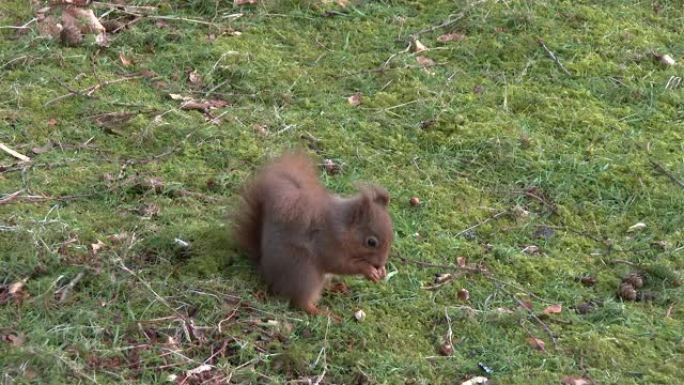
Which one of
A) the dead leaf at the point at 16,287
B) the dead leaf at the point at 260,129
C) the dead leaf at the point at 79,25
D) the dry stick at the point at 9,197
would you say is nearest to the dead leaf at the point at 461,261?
the dead leaf at the point at 260,129

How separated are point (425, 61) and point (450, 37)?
0.33 m

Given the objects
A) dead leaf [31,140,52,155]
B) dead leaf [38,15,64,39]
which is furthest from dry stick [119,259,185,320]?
dead leaf [38,15,64,39]

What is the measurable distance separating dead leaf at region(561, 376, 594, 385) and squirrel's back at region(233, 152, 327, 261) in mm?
1042

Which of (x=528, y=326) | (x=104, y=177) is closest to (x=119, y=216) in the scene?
(x=104, y=177)

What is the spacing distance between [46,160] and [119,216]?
58 cm

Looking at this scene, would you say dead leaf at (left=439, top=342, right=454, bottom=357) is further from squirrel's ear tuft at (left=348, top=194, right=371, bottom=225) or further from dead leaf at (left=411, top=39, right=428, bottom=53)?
dead leaf at (left=411, top=39, right=428, bottom=53)

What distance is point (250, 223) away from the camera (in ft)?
13.0

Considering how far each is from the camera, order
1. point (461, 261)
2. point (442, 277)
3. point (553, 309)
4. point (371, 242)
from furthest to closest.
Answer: point (461, 261), point (442, 277), point (553, 309), point (371, 242)

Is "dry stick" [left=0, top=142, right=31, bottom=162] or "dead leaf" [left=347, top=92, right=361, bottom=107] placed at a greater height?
"dry stick" [left=0, top=142, right=31, bottom=162]

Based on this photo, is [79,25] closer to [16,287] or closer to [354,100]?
[354,100]

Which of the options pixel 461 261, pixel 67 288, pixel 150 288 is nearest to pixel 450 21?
pixel 461 261

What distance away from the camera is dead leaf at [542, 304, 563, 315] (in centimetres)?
399

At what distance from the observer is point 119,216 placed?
4184 mm

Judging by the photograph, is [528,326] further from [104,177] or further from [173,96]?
[173,96]
